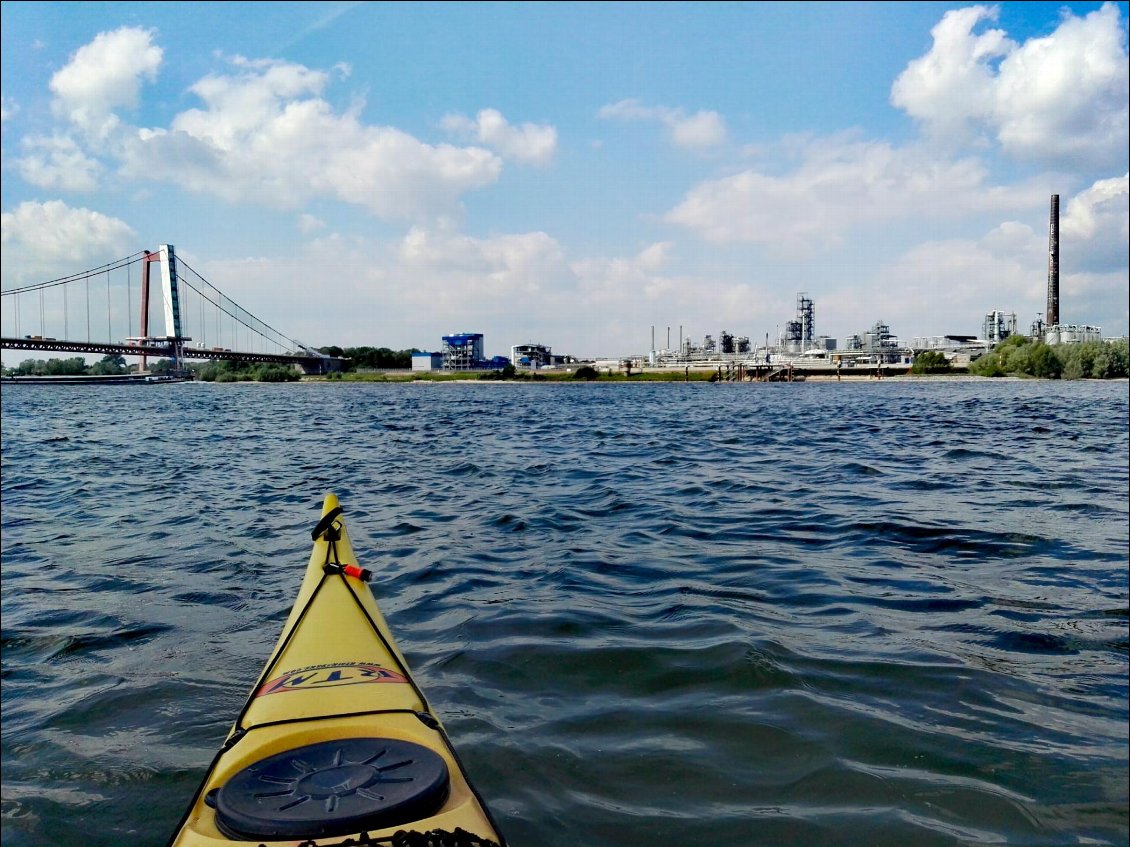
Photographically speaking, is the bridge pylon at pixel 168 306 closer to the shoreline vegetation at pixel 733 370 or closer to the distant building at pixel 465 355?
the shoreline vegetation at pixel 733 370

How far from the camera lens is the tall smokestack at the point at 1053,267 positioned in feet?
266

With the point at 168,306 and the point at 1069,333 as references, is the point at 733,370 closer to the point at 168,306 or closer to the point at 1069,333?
the point at 1069,333

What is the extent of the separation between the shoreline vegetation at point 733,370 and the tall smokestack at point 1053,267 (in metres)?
10.6

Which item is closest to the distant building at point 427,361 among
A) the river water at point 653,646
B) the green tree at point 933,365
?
the green tree at point 933,365

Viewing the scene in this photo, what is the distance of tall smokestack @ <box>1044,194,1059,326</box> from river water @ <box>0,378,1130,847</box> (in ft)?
284

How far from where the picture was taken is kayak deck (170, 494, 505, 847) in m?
2.17

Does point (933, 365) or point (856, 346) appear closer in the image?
point (933, 365)

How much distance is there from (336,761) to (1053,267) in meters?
99.9

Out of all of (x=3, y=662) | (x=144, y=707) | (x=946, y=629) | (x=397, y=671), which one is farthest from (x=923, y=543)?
(x=3, y=662)

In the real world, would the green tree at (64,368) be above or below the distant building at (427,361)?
below

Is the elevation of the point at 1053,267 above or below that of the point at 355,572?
above

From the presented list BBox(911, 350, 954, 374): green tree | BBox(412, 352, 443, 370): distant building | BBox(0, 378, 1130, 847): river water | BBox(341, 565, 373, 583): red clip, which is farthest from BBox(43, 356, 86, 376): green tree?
BBox(911, 350, 954, 374): green tree

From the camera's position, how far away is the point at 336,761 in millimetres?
2531

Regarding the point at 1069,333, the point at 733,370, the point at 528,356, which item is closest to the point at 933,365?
the point at 1069,333
